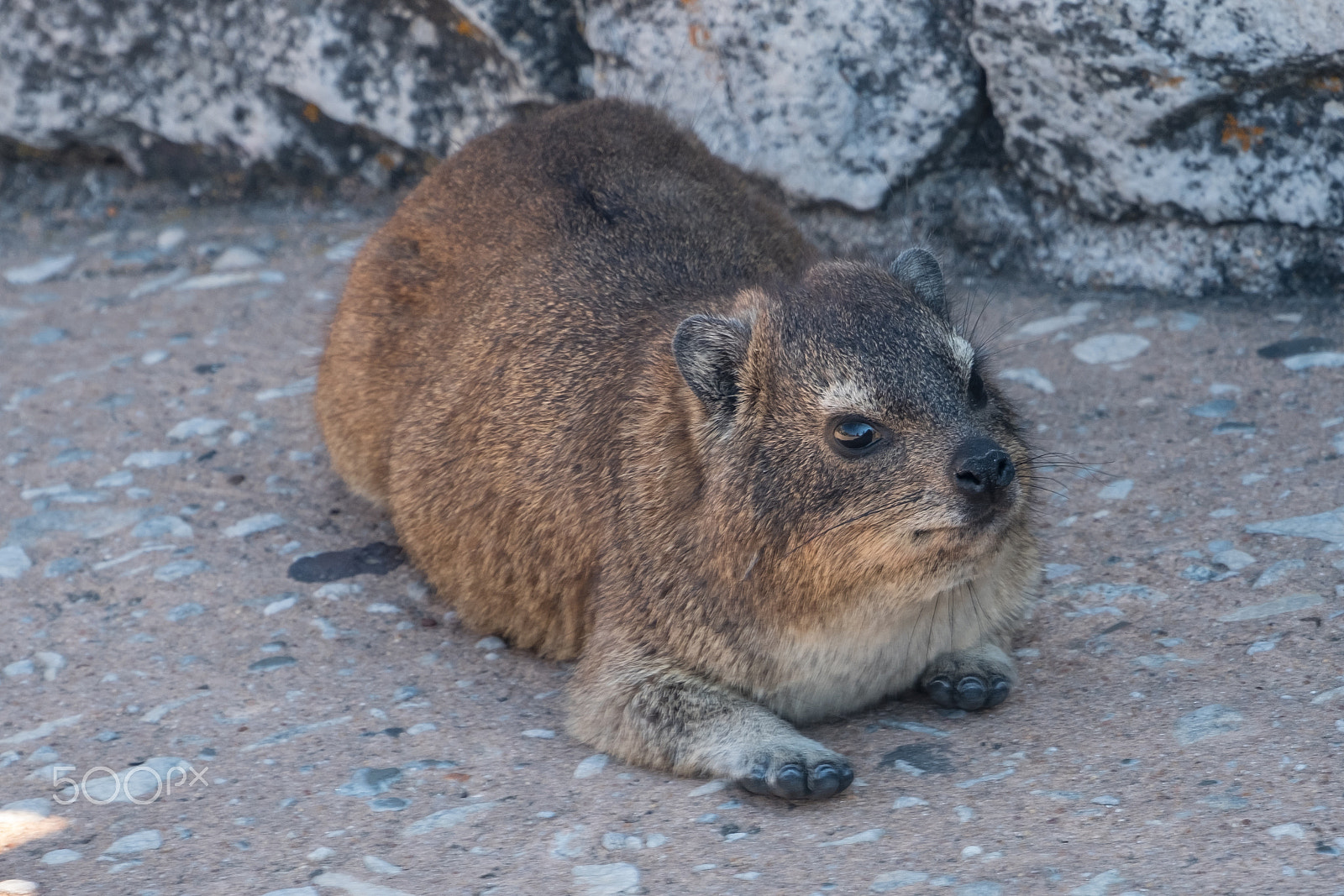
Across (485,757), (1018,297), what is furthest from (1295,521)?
(485,757)

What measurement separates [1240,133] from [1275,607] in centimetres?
243

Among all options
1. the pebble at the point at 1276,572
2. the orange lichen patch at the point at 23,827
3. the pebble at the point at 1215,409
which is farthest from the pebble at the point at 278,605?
the pebble at the point at 1215,409

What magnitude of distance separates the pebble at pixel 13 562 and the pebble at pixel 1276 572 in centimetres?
407

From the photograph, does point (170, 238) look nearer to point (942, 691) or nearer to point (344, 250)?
point (344, 250)

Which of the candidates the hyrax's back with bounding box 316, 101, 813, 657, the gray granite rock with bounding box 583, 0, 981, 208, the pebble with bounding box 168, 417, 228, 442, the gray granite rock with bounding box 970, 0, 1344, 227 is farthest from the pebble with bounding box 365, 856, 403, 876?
the gray granite rock with bounding box 970, 0, 1344, 227

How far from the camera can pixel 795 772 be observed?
3.83 meters

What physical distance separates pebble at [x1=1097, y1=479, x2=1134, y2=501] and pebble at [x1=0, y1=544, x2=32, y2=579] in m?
3.75

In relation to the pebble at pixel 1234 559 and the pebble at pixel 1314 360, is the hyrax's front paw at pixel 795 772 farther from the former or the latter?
the pebble at pixel 1314 360

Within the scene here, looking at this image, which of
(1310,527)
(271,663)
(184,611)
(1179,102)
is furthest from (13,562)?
(1179,102)

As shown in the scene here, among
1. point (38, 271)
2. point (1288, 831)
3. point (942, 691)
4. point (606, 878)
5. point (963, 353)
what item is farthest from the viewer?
point (38, 271)

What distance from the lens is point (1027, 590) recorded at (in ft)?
15.0

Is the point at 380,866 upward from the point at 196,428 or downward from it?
downward

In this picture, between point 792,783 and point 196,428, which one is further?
point 196,428

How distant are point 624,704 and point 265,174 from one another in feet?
16.8
